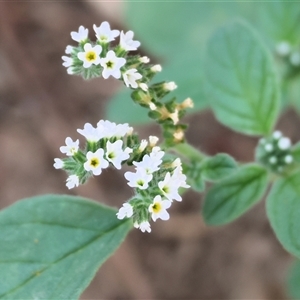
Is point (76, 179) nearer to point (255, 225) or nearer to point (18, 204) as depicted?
point (18, 204)

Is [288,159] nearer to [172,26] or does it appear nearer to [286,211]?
[286,211]

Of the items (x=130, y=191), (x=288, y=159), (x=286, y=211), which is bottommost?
(x=286, y=211)

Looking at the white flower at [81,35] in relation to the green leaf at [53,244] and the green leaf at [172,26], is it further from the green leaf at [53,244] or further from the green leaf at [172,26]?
the green leaf at [172,26]

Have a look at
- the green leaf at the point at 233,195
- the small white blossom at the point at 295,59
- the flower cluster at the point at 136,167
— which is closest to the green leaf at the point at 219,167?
the green leaf at the point at 233,195

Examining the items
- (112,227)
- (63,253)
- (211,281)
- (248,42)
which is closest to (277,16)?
(248,42)

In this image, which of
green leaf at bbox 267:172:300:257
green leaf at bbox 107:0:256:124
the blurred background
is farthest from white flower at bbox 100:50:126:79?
the blurred background

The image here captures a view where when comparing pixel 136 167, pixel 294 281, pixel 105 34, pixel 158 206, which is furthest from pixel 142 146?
pixel 294 281

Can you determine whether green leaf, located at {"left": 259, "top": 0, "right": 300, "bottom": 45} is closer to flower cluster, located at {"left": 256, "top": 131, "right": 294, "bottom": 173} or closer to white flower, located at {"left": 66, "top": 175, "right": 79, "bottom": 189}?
flower cluster, located at {"left": 256, "top": 131, "right": 294, "bottom": 173}
